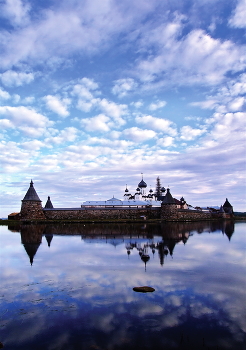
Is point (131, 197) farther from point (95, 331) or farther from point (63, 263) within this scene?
point (95, 331)

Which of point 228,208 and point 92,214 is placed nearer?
point 92,214

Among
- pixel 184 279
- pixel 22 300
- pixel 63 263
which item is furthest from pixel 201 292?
pixel 63 263

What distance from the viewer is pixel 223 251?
666 inches

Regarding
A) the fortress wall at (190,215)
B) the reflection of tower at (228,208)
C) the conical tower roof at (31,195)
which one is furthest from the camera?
the reflection of tower at (228,208)

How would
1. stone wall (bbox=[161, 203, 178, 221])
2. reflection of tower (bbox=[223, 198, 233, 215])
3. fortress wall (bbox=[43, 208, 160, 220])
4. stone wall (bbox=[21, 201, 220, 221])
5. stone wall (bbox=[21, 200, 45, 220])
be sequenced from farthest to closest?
reflection of tower (bbox=[223, 198, 233, 215])
fortress wall (bbox=[43, 208, 160, 220])
stone wall (bbox=[21, 201, 220, 221])
stone wall (bbox=[161, 203, 178, 221])
stone wall (bbox=[21, 200, 45, 220])

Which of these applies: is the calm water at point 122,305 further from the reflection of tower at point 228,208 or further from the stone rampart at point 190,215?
the reflection of tower at point 228,208

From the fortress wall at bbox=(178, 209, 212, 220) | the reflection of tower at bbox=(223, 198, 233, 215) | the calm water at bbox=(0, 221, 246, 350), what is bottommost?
the calm water at bbox=(0, 221, 246, 350)

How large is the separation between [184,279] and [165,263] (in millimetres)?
2989

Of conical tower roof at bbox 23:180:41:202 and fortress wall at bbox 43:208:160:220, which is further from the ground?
conical tower roof at bbox 23:180:41:202

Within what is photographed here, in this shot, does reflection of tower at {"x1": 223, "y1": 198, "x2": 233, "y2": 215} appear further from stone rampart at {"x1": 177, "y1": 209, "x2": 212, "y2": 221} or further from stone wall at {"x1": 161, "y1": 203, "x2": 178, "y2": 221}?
stone wall at {"x1": 161, "y1": 203, "x2": 178, "y2": 221}

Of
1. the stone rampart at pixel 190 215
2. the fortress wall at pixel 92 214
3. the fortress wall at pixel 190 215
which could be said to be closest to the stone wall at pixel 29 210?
the fortress wall at pixel 92 214

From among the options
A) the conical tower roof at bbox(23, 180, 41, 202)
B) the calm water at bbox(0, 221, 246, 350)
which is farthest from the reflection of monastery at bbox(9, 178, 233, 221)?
the calm water at bbox(0, 221, 246, 350)

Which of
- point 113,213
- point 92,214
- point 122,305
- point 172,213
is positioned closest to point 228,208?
point 172,213

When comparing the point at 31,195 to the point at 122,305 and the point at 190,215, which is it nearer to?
the point at 190,215
